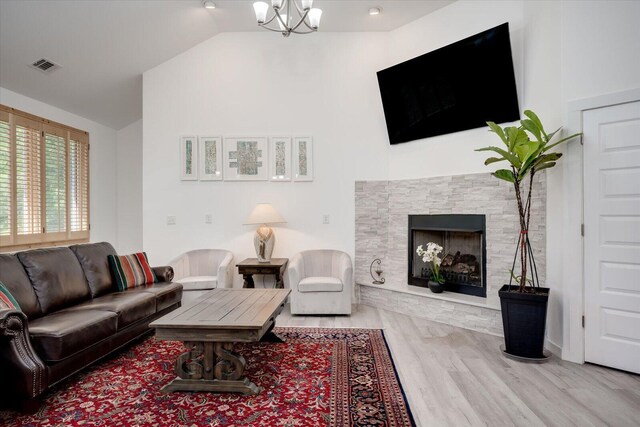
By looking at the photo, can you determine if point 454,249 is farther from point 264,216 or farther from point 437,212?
point 264,216

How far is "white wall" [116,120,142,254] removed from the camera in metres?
6.52

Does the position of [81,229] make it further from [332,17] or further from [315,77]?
[332,17]

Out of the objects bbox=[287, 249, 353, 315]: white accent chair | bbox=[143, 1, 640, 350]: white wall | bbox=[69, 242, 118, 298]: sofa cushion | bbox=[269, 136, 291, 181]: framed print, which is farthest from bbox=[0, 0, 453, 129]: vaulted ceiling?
bbox=[287, 249, 353, 315]: white accent chair

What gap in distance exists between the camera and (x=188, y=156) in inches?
205

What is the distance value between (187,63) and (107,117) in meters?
1.93

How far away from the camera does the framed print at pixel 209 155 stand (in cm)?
519

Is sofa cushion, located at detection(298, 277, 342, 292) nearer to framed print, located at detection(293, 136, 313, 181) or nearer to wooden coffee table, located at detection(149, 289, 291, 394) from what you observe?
framed print, located at detection(293, 136, 313, 181)

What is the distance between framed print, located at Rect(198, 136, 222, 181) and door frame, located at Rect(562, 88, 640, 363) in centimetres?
401

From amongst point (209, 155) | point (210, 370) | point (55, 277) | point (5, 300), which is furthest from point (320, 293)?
point (5, 300)

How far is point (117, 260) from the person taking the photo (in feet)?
12.9

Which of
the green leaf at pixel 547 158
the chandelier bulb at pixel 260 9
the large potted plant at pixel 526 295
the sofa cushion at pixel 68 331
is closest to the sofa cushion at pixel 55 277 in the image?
the sofa cushion at pixel 68 331

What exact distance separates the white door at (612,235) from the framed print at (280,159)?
131 inches

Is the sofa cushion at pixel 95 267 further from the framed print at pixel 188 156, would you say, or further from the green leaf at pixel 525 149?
the green leaf at pixel 525 149

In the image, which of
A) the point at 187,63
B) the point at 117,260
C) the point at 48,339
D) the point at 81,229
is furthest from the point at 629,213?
the point at 81,229
